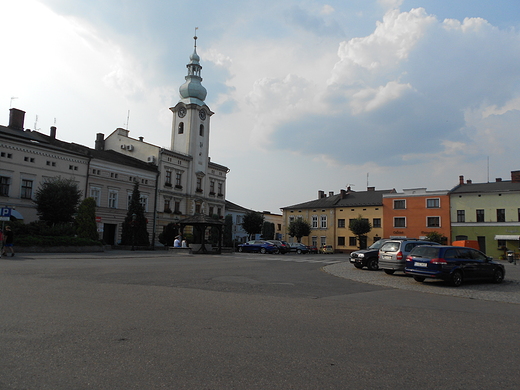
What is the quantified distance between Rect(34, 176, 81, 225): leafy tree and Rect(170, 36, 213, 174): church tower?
25.1 meters

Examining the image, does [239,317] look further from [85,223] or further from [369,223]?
[369,223]

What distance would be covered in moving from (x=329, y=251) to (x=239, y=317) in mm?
50946

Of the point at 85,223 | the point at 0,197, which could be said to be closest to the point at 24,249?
the point at 85,223

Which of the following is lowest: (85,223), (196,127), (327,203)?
(85,223)

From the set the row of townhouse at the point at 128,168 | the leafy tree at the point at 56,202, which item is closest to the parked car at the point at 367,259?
the row of townhouse at the point at 128,168

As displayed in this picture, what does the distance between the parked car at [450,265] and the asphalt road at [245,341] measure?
13.2ft

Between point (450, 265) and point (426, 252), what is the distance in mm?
927

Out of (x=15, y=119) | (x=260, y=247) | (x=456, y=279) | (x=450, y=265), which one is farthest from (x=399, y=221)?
(x=15, y=119)

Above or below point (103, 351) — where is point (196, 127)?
above

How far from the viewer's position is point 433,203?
58.3 m

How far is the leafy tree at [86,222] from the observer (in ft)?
110

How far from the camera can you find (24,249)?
1024 inches

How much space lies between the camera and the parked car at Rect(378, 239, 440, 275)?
18203 mm

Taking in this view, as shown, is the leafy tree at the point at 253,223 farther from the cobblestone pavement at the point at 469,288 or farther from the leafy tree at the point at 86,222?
the cobblestone pavement at the point at 469,288
